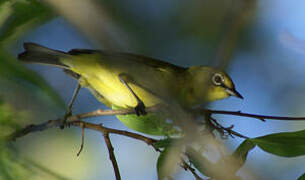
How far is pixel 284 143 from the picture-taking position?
1761mm

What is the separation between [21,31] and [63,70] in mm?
1488

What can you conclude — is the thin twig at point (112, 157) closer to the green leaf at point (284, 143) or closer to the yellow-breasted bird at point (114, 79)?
the green leaf at point (284, 143)

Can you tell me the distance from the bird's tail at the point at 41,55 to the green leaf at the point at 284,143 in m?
1.69

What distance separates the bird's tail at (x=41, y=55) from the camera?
2.79 metres

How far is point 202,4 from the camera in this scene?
11.4 feet

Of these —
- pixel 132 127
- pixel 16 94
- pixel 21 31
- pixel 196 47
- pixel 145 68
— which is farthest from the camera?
pixel 145 68

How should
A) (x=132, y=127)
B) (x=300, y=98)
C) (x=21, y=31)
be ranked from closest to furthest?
1. (x=21, y=31)
2. (x=132, y=127)
3. (x=300, y=98)

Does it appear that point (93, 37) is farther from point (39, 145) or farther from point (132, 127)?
point (39, 145)

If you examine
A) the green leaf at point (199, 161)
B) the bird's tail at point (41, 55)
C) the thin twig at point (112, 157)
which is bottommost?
the thin twig at point (112, 157)

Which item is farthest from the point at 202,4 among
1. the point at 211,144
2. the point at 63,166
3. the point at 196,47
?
the point at 211,144

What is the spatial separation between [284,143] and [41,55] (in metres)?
1.99

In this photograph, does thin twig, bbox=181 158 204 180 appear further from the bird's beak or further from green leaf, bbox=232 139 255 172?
the bird's beak

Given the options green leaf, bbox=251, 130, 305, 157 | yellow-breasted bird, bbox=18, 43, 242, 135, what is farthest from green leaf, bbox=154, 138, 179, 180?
yellow-breasted bird, bbox=18, 43, 242, 135

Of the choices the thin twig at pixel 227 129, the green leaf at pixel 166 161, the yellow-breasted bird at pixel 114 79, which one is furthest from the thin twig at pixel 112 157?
the yellow-breasted bird at pixel 114 79
